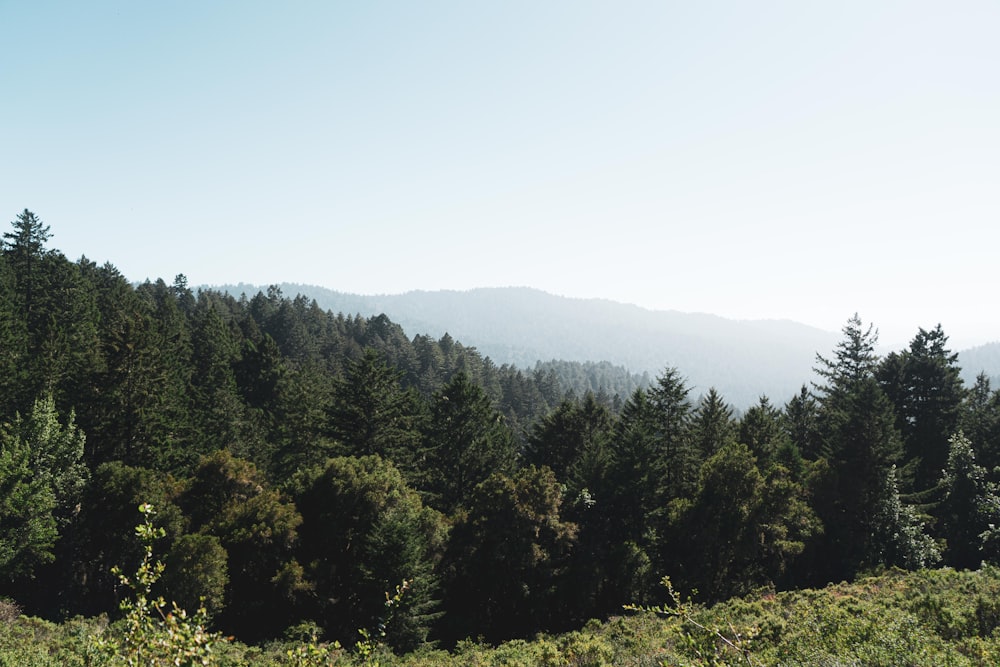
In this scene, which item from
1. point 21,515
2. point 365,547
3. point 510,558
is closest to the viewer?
point 365,547

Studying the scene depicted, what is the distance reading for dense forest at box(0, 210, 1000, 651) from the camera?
24531 mm

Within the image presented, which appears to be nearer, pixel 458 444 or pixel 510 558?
pixel 510 558

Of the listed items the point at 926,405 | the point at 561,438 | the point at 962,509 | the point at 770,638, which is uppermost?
the point at 926,405

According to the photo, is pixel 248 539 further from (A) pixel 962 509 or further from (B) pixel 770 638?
(A) pixel 962 509

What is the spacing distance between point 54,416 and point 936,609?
4023 centimetres

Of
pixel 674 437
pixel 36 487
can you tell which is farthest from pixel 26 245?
pixel 674 437

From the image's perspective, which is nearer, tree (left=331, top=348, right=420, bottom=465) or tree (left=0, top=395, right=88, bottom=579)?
tree (left=0, top=395, right=88, bottom=579)

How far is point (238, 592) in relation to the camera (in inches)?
930

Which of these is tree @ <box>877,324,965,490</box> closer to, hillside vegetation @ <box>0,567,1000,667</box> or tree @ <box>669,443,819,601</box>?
tree @ <box>669,443,819,601</box>

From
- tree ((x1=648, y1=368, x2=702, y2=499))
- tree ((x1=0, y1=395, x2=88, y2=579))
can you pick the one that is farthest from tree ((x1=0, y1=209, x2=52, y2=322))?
tree ((x1=648, y1=368, x2=702, y2=499))

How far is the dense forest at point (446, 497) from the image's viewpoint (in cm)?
2453

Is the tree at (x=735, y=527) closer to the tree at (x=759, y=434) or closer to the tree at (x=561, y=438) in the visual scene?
the tree at (x=759, y=434)

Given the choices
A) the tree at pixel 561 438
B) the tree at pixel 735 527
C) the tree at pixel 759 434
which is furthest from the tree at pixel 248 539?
the tree at pixel 759 434

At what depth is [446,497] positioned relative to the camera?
39.1 m
